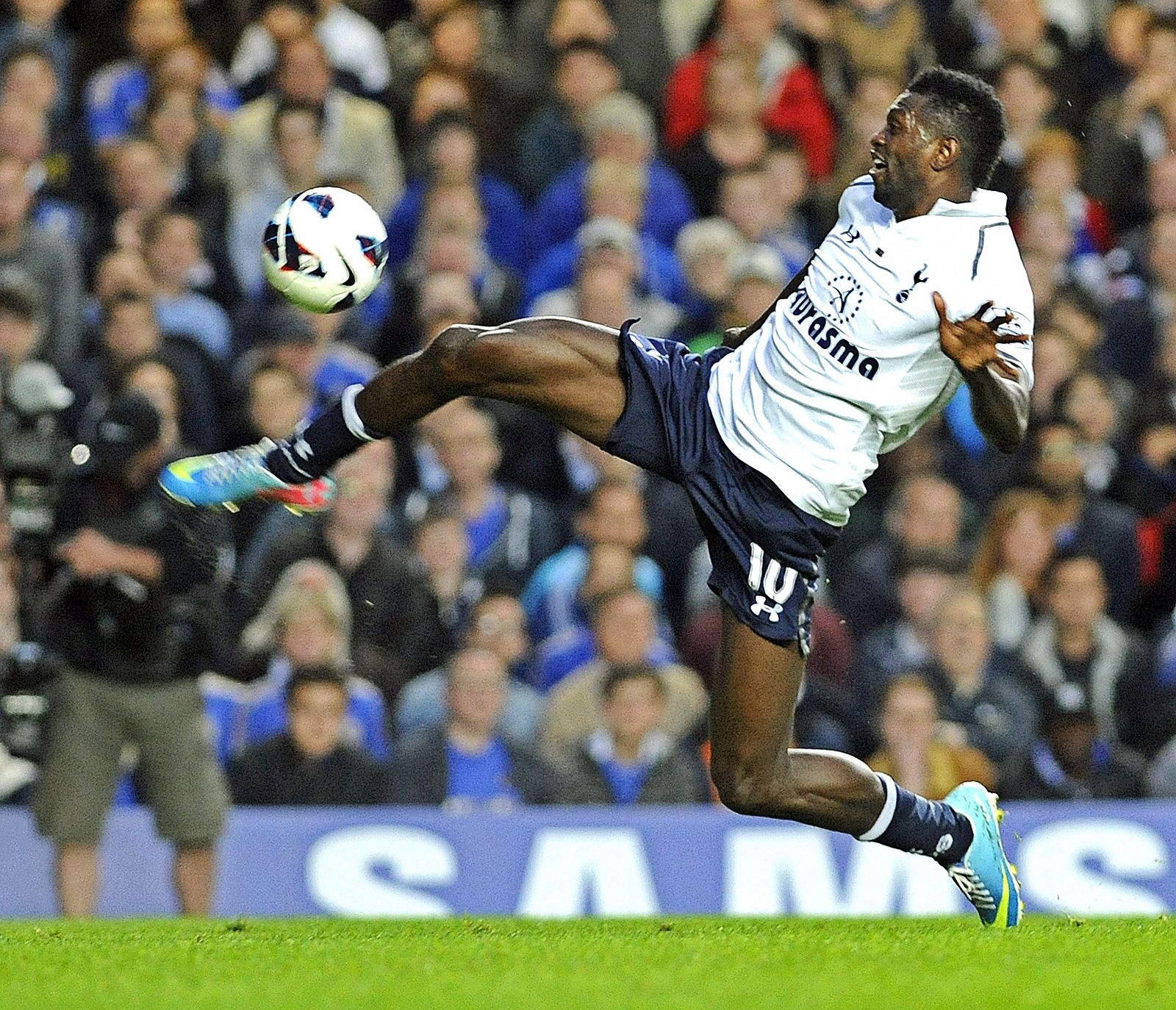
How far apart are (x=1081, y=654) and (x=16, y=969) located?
6.46 meters

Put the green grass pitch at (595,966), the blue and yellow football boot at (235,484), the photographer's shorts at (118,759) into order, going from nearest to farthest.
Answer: the green grass pitch at (595,966) < the blue and yellow football boot at (235,484) < the photographer's shorts at (118,759)

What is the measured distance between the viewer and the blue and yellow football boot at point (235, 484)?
6.89m

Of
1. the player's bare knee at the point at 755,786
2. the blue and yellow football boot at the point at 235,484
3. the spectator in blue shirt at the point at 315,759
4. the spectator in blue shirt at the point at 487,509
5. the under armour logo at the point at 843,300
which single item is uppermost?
the under armour logo at the point at 843,300

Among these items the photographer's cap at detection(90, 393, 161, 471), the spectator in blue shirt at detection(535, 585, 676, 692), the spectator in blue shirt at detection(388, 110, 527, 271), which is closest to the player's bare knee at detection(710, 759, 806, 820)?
the spectator in blue shirt at detection(535, 585, 676, 692)

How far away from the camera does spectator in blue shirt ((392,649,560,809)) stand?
9883 millimetres

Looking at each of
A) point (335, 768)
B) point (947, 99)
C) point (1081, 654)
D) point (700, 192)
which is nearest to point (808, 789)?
point (947, 99)

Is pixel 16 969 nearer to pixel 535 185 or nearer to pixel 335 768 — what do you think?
pixel 335 768

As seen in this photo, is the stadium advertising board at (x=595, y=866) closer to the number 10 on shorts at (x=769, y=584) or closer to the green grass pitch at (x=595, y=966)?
the green grass pitch at (x=595, y=966)

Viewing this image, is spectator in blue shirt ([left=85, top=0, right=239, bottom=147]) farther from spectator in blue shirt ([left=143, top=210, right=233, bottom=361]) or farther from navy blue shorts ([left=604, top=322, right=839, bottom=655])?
navy blue shorts ([left=604, top=322, right=839, bottom=655])

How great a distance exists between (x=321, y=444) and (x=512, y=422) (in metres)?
4.64

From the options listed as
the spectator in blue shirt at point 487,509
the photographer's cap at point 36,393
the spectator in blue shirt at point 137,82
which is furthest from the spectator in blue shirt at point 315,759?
the spectator in blue shirt at point 137,82

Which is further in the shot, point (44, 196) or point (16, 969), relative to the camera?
point (44, 196)

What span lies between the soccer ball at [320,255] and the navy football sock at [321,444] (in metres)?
0.41

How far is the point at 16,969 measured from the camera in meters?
5.71
